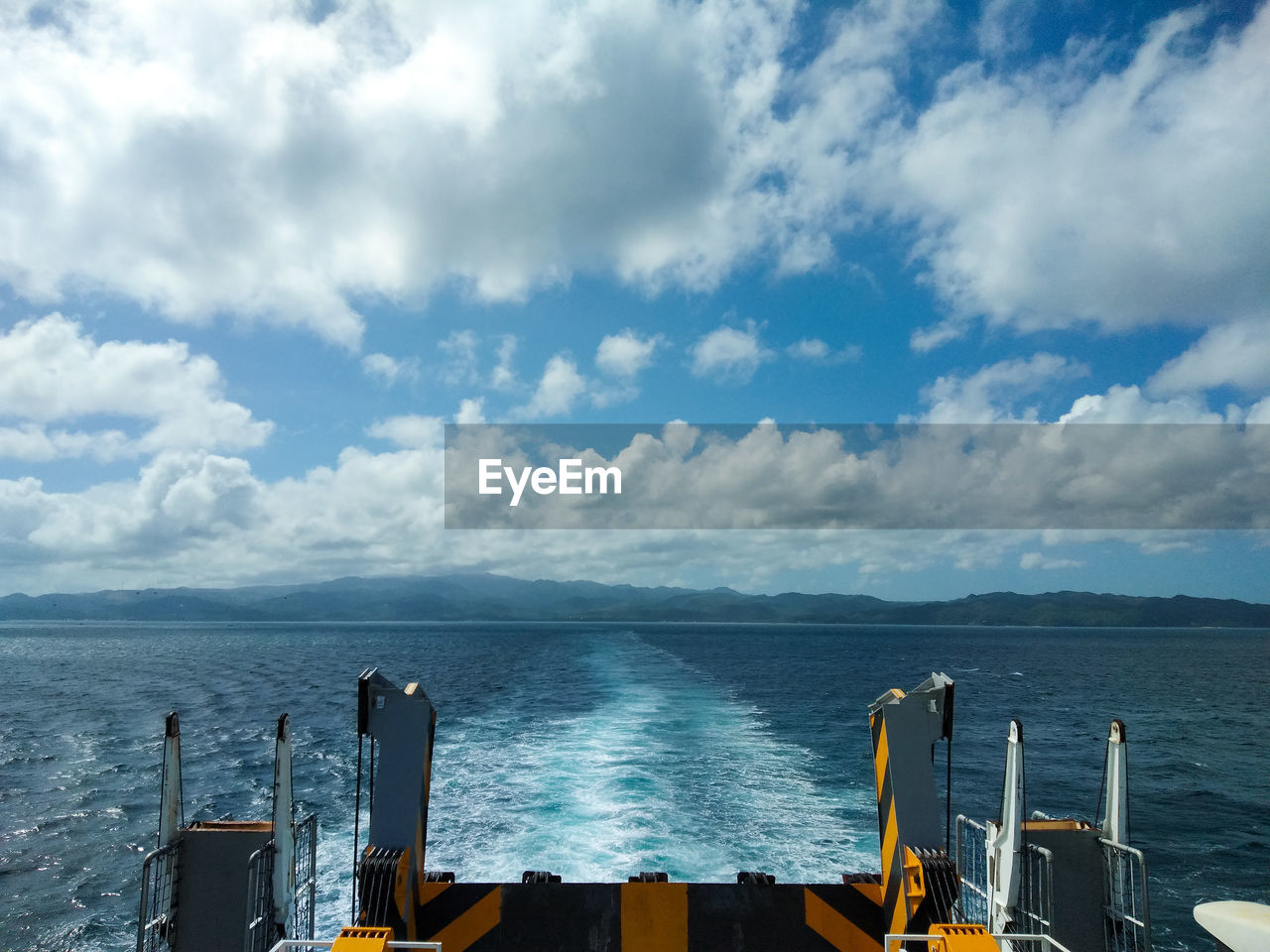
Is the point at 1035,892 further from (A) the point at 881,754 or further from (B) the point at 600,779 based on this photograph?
(B) the point at 600,779

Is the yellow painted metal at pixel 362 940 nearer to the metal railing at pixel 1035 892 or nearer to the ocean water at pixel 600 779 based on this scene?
the metal railing at pixel 1035 892

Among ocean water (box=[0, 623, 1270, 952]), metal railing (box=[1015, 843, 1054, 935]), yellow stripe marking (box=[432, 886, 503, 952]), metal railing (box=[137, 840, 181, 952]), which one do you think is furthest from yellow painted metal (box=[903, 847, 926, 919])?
ocean water (box=[0, 623, 1270, 952])

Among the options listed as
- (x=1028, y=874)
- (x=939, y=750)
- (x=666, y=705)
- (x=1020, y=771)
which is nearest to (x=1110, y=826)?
(x=1028, y=874)

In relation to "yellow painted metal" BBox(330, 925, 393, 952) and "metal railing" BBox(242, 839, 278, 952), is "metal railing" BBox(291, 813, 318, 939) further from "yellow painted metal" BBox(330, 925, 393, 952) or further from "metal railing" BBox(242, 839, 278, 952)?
"yellow painted metal" BBox(330, 925, 393, 952)

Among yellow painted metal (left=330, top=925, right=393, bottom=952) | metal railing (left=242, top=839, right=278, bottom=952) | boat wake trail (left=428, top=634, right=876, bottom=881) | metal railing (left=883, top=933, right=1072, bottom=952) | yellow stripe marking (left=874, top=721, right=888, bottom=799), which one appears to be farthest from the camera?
boat wake trail (left=428, top=634, right=876, bottom=881)

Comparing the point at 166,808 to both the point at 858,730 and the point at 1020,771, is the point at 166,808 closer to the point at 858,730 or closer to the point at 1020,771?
the point at 1020,771
